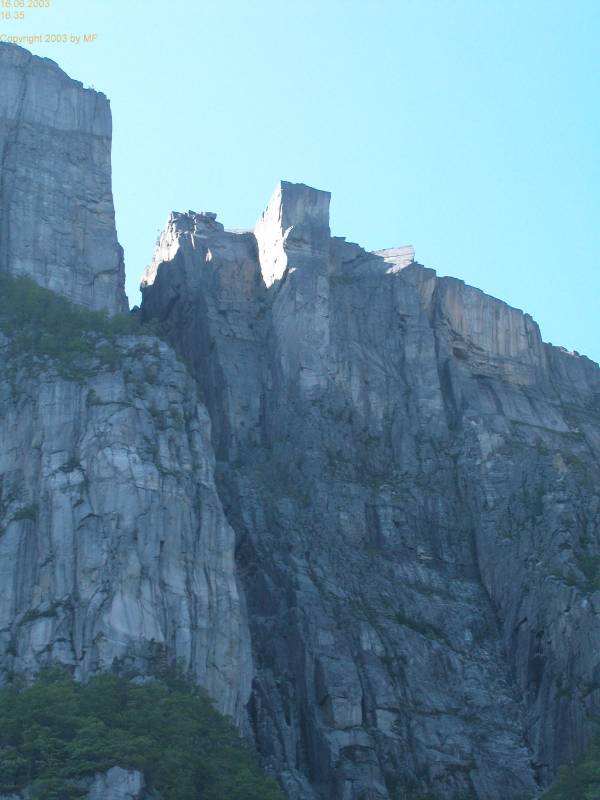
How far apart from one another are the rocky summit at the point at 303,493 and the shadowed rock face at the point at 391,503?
0.11 metres

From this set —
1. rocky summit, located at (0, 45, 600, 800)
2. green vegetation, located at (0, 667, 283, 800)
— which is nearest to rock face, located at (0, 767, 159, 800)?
rocky summit, located at (0, 45, 600, 800)

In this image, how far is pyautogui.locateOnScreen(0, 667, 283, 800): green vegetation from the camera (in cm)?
7369

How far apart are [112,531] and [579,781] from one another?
1888 centimetres

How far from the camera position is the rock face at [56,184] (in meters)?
95.6

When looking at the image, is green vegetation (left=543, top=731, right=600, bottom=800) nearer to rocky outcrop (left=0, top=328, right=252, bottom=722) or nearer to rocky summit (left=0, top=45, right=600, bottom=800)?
rocky summit (left=0, top=45, right=600, bottom=800)

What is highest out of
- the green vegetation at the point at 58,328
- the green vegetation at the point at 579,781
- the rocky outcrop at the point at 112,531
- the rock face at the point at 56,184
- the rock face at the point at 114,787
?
the rock face at the point at 56,184

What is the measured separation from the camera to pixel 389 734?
85438mm

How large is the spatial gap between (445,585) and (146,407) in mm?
14987

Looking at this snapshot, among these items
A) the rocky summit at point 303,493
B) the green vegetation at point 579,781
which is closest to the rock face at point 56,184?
the rocky summit at point 303,493

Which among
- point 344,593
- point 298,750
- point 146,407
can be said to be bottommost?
point 298,750

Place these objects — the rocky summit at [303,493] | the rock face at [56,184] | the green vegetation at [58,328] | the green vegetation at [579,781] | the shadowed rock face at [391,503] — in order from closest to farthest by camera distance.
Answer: the green vegetation at [579,781] → the rocky summit at [303,493] → the shadowed rock face at [391,503] → the green vegetation at [58,328] → the rock face at [56,184]

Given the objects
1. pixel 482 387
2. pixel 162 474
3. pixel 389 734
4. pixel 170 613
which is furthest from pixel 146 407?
Answer: pixel 482 387

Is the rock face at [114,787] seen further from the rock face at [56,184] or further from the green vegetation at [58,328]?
the rock face at [56,184]

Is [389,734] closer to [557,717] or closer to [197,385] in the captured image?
[557,717]
